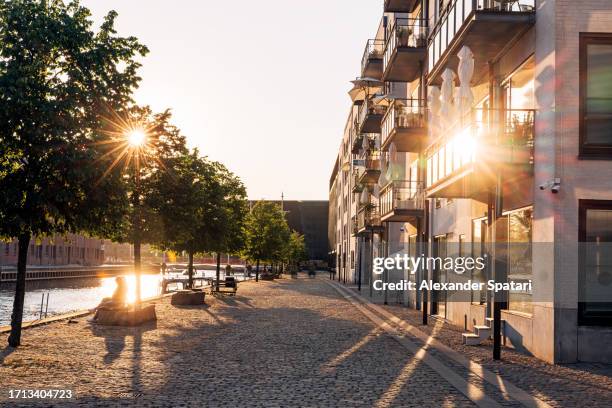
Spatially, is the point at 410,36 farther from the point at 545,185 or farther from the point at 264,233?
the point at 264,233

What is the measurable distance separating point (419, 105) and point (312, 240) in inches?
5177

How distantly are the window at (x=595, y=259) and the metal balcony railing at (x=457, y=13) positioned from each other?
436cm

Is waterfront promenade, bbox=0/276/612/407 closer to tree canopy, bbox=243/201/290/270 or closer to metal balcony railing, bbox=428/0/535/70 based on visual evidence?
metal balcony railing, bbox=428/0/535/70

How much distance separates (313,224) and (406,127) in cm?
13311

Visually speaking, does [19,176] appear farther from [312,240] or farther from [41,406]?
[312,240]

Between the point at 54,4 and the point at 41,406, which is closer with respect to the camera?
the point at 41,406

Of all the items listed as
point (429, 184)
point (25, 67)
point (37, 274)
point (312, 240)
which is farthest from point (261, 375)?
point (312, 240)

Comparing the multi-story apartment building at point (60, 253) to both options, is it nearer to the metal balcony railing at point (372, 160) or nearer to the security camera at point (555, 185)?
the metal balcony railing at point (372, 160)

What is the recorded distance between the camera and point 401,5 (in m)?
31.5

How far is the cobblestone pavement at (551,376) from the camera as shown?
9500mm

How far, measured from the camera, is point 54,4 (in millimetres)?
13641

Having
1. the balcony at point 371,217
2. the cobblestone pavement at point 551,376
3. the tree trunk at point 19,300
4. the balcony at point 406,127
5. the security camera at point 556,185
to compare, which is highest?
the balcony at point 406,127

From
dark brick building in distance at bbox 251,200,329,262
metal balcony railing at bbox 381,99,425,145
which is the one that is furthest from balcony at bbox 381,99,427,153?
dark brick building in distance at bbox 251,200,329,262

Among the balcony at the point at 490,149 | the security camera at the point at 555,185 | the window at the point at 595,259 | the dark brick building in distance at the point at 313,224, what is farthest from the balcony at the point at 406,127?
the dark brick building in distance at the point at 313,224
